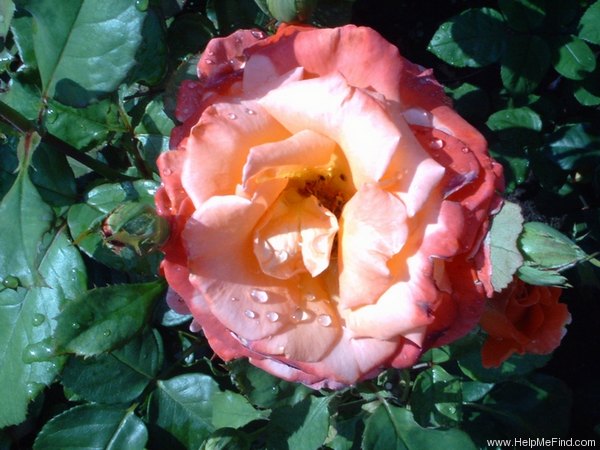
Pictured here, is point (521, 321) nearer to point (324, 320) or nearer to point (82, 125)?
point (324, 320)

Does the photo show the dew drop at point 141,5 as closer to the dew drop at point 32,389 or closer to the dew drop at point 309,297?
the dew drop at point 309,297

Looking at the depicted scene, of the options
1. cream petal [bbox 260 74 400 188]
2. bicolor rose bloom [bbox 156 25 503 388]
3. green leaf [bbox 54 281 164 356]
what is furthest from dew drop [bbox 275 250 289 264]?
green leaf [bbox 54 281 164 356]

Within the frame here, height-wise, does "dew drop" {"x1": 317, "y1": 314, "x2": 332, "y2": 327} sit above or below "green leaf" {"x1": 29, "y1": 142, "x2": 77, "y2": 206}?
above

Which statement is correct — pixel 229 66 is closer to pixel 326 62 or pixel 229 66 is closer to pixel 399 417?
pixel 326 62

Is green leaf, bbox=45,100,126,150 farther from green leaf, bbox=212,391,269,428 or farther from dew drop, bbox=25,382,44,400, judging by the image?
green leaf, bbox=212,391,269,428

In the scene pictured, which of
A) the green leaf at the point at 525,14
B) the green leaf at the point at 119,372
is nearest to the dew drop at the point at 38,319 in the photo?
the green leaf at the point at 119,372

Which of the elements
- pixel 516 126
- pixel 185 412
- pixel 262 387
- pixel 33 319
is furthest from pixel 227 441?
pixel 516 126

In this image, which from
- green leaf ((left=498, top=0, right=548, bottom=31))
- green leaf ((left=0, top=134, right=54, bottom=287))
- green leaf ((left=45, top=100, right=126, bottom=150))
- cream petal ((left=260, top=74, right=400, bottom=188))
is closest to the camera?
cream petal ((left=260, top=74, right=400, bottom=188))

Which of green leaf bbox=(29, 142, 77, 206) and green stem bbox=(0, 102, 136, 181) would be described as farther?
green leaf bbox=(29, 142, 77, 206)

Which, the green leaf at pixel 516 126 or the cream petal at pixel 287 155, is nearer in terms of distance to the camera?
the cream petal at pixel 287 155
